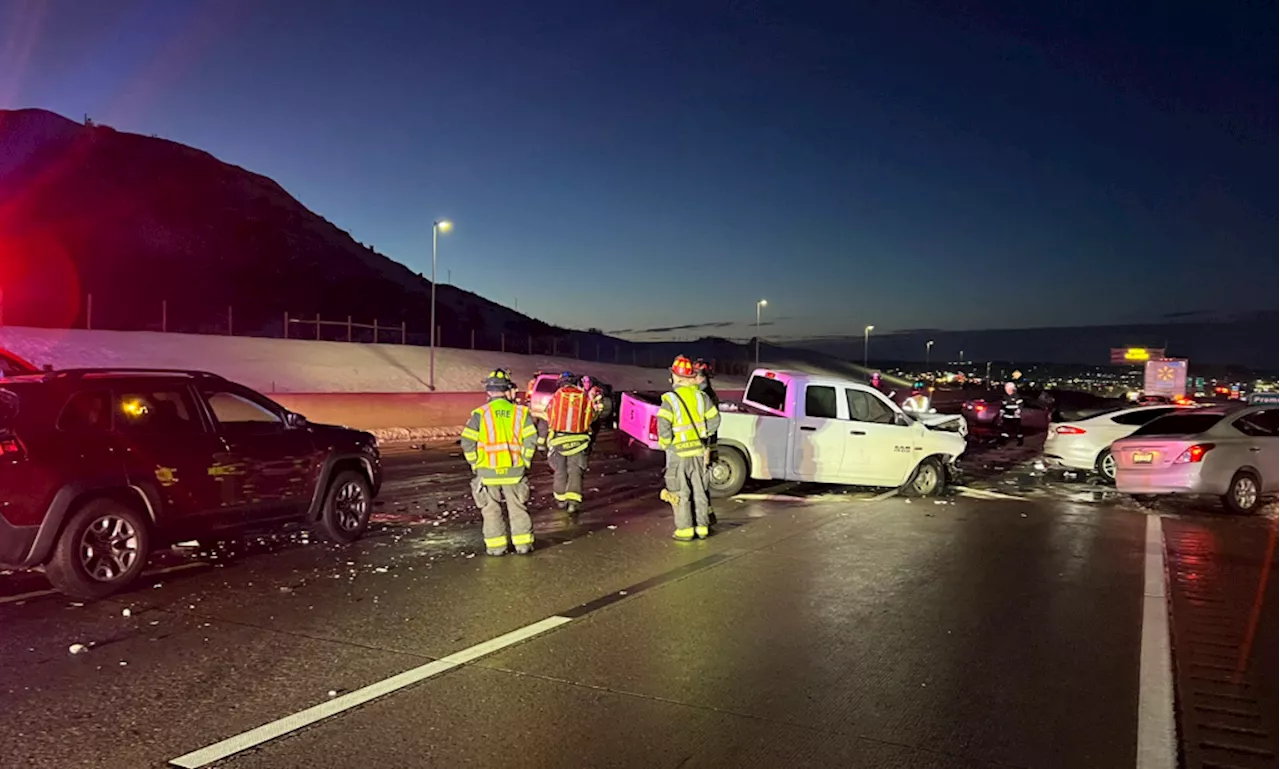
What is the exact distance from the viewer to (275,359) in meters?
52.6

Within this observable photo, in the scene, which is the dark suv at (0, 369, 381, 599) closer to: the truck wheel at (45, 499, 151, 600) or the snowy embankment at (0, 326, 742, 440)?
the truck wheel at (45, 499, 151, 600)

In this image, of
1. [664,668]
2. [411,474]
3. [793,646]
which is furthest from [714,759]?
[411,474]

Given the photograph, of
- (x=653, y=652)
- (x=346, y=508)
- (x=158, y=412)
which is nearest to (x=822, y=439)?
(x=346, y=508)

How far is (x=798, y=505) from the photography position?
12844 millimetres

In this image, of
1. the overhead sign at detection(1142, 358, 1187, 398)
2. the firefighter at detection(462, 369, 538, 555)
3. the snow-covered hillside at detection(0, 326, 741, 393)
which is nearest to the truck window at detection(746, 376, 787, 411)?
the firefighter at detection(462, 369, 538, 555)

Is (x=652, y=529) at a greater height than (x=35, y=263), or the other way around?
(x=35, y=263)

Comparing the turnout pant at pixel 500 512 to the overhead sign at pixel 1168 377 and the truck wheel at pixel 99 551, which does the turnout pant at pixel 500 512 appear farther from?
the overhead sign at pixel 1168 377

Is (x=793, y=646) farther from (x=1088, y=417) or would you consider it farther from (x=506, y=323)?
(x=506, y=323)

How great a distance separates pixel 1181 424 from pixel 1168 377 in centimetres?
3417

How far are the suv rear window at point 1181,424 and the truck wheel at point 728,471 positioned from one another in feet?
19.0

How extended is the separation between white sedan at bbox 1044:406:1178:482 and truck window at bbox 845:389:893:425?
4.85m

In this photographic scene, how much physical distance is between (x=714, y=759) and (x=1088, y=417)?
15.1 meters

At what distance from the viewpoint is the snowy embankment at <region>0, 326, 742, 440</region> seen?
42.3 meters

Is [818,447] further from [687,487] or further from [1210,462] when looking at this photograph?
[1210,462]
